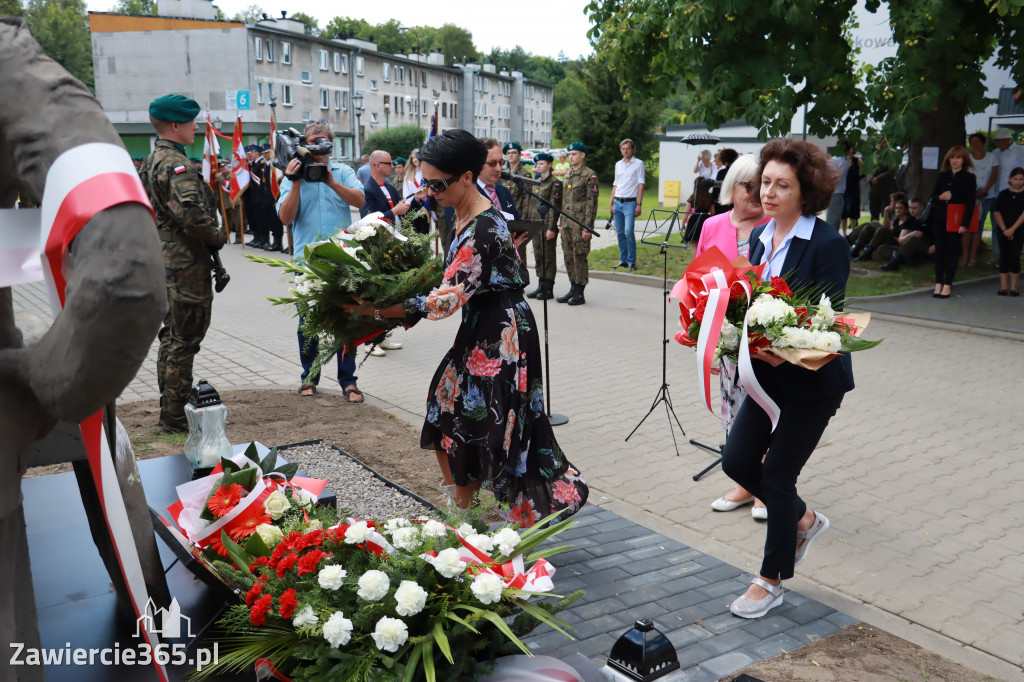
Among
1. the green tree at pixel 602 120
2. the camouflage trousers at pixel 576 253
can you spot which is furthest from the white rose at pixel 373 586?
the green tree at pixel 602 120

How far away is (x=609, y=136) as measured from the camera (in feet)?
141

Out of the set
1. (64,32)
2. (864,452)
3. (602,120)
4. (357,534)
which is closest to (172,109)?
(357,534)

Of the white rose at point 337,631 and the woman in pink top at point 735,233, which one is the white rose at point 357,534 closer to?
the white rose at point 337,631

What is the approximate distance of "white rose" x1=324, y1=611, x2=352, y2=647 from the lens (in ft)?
7.70

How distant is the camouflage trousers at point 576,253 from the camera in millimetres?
12578

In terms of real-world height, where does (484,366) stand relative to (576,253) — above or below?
above

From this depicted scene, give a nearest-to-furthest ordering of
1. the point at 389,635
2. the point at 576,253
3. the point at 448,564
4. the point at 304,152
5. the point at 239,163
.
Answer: the point at 389,635, the point at 448,564, the point at 304,152, the point at 576,253, the point at 239,163

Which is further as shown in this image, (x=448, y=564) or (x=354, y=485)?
(x=354, y=485)

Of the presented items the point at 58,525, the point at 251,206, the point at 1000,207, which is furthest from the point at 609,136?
the point at 58,525

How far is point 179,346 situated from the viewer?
20.9 feet

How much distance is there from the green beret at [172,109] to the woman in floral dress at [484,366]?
2688 mm

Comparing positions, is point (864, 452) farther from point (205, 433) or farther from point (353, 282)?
point (205, 433)

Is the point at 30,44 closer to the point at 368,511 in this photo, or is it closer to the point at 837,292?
the point at 837,292

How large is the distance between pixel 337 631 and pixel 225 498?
3.70 ft
